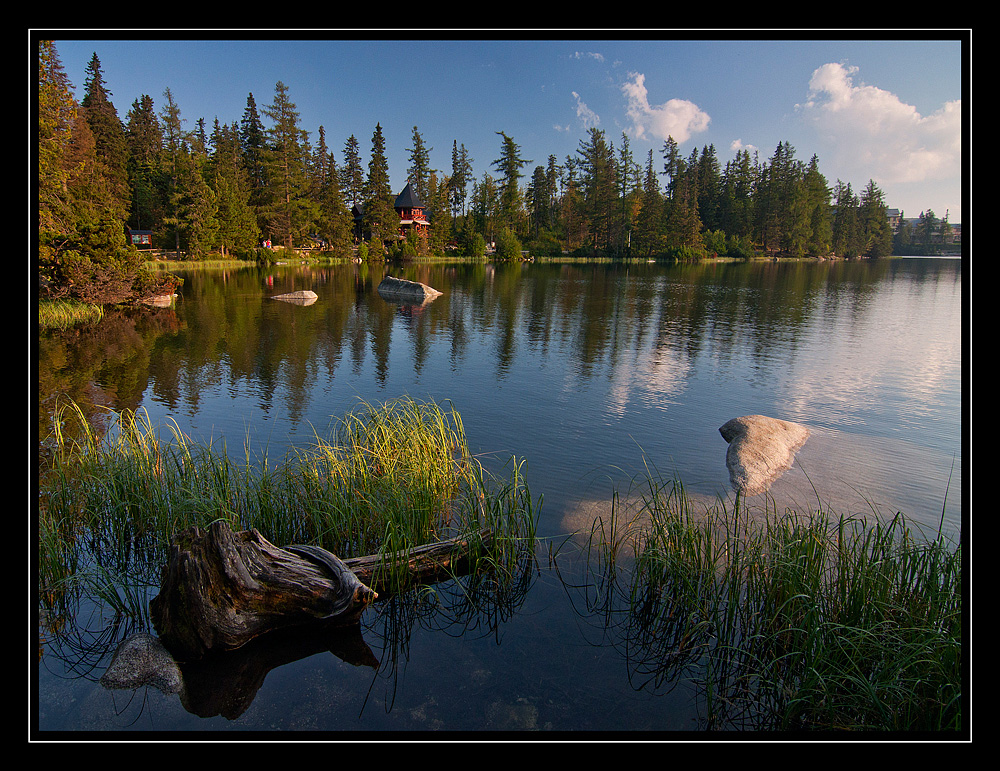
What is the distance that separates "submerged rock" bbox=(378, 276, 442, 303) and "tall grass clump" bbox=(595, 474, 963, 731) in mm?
24621

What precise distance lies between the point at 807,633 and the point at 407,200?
72847 millimetres

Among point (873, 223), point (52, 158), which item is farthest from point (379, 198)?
point (873, 223)

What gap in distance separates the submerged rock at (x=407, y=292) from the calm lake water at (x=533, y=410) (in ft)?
5.48

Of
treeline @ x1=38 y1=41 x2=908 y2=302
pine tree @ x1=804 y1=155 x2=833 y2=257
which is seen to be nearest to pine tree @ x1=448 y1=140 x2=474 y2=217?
treeline @ x1=38 y1=41 x2=908 y2=302

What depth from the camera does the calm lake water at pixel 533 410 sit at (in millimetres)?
Answer: 3662

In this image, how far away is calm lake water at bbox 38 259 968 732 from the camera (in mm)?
3662

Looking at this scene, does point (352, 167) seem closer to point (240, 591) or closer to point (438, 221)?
point (438, 221)

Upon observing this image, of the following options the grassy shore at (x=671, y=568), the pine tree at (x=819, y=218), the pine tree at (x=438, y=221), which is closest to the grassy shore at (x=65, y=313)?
the grassy shore at (x=671, y=568)

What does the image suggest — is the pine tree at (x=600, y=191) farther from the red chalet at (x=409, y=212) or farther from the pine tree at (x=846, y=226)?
the pine tree at (x=846, y=226)

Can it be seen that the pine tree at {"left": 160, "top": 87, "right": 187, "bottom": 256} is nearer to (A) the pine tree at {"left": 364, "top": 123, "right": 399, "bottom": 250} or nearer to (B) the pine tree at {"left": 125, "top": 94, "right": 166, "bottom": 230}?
(B) the pine tree at {"left": 125, "top": 94, "right": 166, "bottom": 230}

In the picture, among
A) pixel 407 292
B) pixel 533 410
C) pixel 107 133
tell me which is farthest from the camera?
pixel 107 133

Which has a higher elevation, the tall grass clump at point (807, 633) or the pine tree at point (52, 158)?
the pine tree at point (52, 158)

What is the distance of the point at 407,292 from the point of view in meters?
29.1
